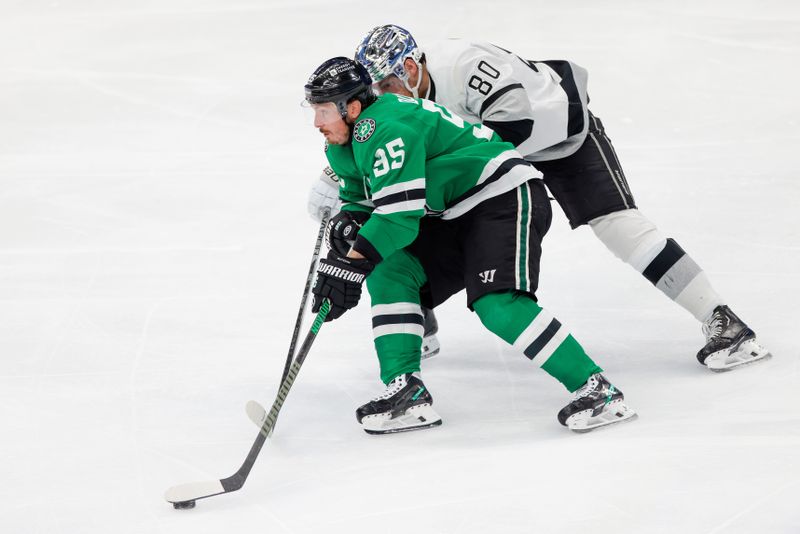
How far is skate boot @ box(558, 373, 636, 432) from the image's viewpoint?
9.03 ft

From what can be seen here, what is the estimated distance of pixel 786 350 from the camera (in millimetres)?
3297

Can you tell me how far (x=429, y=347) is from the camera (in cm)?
351

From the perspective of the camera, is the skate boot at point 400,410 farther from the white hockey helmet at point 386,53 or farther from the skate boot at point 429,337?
the white hockey helmet at point 386,53

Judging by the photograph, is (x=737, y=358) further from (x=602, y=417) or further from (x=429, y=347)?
(x=429, y=347)

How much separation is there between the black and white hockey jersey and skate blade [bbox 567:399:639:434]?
2.88 feet

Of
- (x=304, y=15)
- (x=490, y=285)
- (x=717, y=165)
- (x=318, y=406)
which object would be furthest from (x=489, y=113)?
(x=304, y=15)

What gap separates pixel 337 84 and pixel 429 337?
1070 mm

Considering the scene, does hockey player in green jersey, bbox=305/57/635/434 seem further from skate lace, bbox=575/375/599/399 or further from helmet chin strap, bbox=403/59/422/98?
helmet chin strap, bbox=403/59/422/98

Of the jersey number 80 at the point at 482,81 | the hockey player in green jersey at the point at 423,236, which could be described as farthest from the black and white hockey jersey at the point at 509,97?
the hockey player in green jersey at the point at 423,236

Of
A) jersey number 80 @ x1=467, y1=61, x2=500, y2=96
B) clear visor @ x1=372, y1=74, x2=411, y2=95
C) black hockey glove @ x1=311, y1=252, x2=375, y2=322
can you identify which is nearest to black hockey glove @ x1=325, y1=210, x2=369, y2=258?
black hockey glove @ x1=311, y1=252, x2=375, y2=322

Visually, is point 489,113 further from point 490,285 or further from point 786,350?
point 786,350

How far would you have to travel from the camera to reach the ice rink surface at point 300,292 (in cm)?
238

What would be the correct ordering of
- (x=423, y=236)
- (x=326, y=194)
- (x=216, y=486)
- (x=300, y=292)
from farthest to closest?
(x=300, y=292), (x=326, y=194), (x=423, y=236), (x=216, y=486)

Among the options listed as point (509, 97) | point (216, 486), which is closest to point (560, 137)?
point (509, 97)
